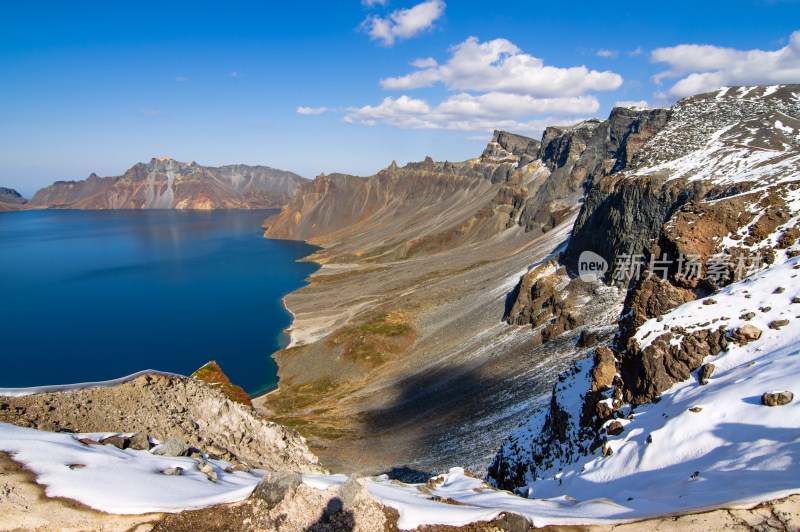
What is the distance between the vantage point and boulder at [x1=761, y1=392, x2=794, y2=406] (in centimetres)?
1196

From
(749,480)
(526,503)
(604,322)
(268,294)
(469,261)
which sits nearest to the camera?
(749,480)

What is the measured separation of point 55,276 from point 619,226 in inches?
5622

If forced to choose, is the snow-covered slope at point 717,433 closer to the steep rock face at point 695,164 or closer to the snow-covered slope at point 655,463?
the snow-covered slope at point 655,463

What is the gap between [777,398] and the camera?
39.7ft

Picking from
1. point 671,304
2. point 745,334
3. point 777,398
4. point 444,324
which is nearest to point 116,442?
point 777,398

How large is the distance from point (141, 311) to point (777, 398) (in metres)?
100

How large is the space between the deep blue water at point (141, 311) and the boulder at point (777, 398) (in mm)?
55205

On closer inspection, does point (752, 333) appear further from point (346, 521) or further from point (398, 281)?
point (398, 281)

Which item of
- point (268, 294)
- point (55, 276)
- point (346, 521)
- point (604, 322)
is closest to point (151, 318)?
point (268, 294)

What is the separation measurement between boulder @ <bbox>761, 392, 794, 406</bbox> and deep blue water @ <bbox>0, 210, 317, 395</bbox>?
181 feet

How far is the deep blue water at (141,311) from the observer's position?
6344 centimetres

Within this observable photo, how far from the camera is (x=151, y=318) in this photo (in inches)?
3297

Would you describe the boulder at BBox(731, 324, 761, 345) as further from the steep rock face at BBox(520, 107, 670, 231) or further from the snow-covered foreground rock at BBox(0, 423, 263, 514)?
the steep rock face at BBox(520, 107, 670, 231)

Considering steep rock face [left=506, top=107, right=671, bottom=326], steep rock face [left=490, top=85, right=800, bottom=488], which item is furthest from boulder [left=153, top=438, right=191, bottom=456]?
steep rock face [left=506, top=107, right=671, bottom=326]
